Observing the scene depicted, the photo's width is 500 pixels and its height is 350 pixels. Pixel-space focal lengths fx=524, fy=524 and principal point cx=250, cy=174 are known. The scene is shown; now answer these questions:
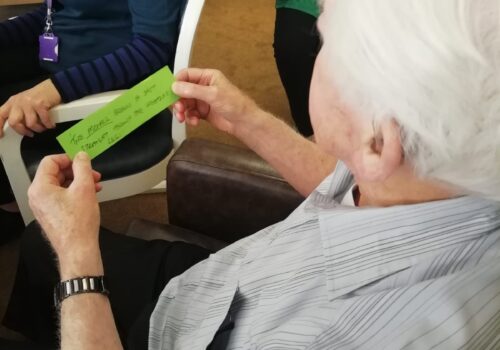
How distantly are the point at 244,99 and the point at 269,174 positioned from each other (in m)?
0.19

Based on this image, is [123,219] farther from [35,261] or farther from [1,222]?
[35,261]

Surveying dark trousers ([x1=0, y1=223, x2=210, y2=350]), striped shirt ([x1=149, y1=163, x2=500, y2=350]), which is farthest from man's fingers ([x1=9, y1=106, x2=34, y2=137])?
striped shirt ([x1=149, y1=163, x2=500, y2=350])

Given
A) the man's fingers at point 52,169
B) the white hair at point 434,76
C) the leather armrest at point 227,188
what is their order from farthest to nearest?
the leather armrest at point 227,188, the man's fingers at point 52,169, the white hair at point 434,76

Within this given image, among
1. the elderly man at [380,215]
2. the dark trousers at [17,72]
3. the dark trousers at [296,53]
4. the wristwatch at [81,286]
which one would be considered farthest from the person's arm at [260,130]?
the dark trousers at [296,53]

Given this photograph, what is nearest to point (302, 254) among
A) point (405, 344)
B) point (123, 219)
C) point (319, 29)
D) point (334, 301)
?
point (334, 301)

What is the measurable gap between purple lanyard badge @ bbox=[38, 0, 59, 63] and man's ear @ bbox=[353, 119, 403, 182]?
992mm

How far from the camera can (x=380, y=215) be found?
27.1 inches

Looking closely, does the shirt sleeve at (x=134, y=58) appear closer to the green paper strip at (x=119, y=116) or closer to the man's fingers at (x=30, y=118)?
the man's fingers at (x=30, y=118)

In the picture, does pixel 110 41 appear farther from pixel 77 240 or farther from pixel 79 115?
pixel 77 240

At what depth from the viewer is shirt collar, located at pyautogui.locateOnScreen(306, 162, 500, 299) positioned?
64 centimetres

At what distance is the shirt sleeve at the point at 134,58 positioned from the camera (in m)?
1.21

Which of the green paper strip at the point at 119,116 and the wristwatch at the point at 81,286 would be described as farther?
the green paper strip at the point at 119,116

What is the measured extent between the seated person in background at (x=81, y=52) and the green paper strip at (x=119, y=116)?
275 mm

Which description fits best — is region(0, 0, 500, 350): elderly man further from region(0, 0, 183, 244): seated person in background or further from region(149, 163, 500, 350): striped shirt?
region(0, 0, 183, 244): seated person in background
